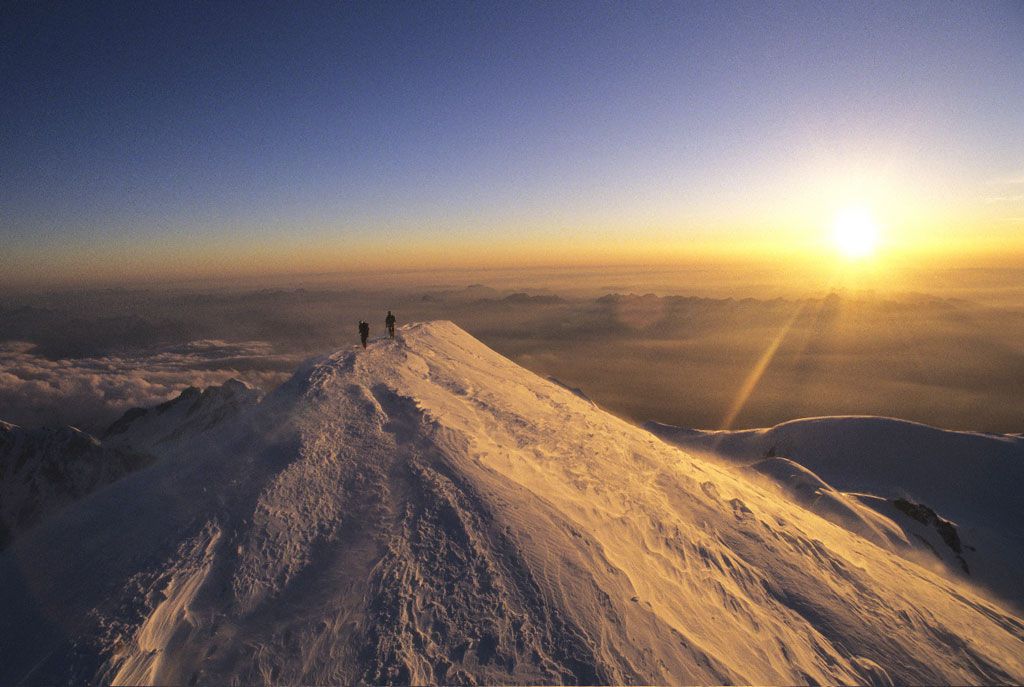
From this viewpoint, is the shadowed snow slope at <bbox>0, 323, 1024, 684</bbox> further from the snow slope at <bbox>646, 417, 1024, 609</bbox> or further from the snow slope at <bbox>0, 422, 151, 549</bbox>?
the snow slope at <bbox>0, 422, 151, 549</bbox>

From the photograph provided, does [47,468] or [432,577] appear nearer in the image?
[432,577]

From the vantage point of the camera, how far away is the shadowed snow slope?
7984 millimetres

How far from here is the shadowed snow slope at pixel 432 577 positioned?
26.2 ft

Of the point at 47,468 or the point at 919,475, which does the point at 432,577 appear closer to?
the point at 919,475

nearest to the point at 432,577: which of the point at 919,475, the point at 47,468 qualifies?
the point at 919,475

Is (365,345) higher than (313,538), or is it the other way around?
(365,345)

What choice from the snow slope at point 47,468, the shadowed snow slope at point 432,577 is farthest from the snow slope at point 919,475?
the snow slope at point 47,468

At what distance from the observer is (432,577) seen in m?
9.42

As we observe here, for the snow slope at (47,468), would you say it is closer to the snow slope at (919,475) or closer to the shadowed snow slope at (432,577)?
the shadowed snow slope at (432,577)

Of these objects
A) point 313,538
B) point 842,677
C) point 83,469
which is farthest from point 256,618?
point 83,469

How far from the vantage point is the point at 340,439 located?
13.9 m

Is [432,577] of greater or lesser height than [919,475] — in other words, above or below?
above

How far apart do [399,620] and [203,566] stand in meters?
4.76

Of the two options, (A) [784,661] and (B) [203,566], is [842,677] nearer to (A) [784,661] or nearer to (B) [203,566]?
(A) [784,661]
